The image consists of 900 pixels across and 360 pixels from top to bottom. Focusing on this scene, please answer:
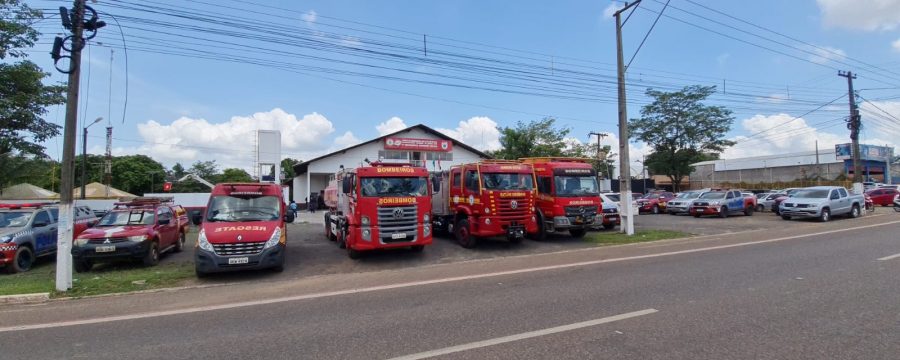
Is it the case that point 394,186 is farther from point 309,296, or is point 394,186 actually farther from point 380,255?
point 309,296

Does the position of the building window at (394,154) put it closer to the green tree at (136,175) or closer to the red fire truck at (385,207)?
the red fire truck at (385,207)

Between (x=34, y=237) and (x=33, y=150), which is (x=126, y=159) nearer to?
(x=33, y=150)

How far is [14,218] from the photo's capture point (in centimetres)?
1273

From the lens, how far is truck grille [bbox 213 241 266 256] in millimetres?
9625

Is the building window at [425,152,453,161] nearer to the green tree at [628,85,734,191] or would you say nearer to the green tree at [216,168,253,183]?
the green tree at [628,85,734,191]

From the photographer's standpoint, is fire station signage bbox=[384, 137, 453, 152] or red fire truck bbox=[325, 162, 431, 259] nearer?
red fire truck bbox=[325, 162, 431, 259]

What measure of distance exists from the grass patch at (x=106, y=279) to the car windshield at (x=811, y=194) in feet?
86.2

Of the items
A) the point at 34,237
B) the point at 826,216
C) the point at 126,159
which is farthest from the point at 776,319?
the point at 126,159

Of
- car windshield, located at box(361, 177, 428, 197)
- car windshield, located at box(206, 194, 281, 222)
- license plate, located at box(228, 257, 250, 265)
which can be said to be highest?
car windshield, located at box(361, 177, 428, 197)

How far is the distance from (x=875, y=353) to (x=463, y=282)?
18.7 feet

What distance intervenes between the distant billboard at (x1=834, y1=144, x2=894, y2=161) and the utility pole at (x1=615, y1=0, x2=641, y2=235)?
44708mm

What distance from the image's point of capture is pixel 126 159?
75.2 meters

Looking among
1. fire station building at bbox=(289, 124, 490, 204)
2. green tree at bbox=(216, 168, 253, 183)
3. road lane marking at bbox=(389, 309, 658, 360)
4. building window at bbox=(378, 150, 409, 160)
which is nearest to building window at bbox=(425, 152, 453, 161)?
fire station building at bbox=(289, 124, 490, 204)

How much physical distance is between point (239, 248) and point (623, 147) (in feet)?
45.7
